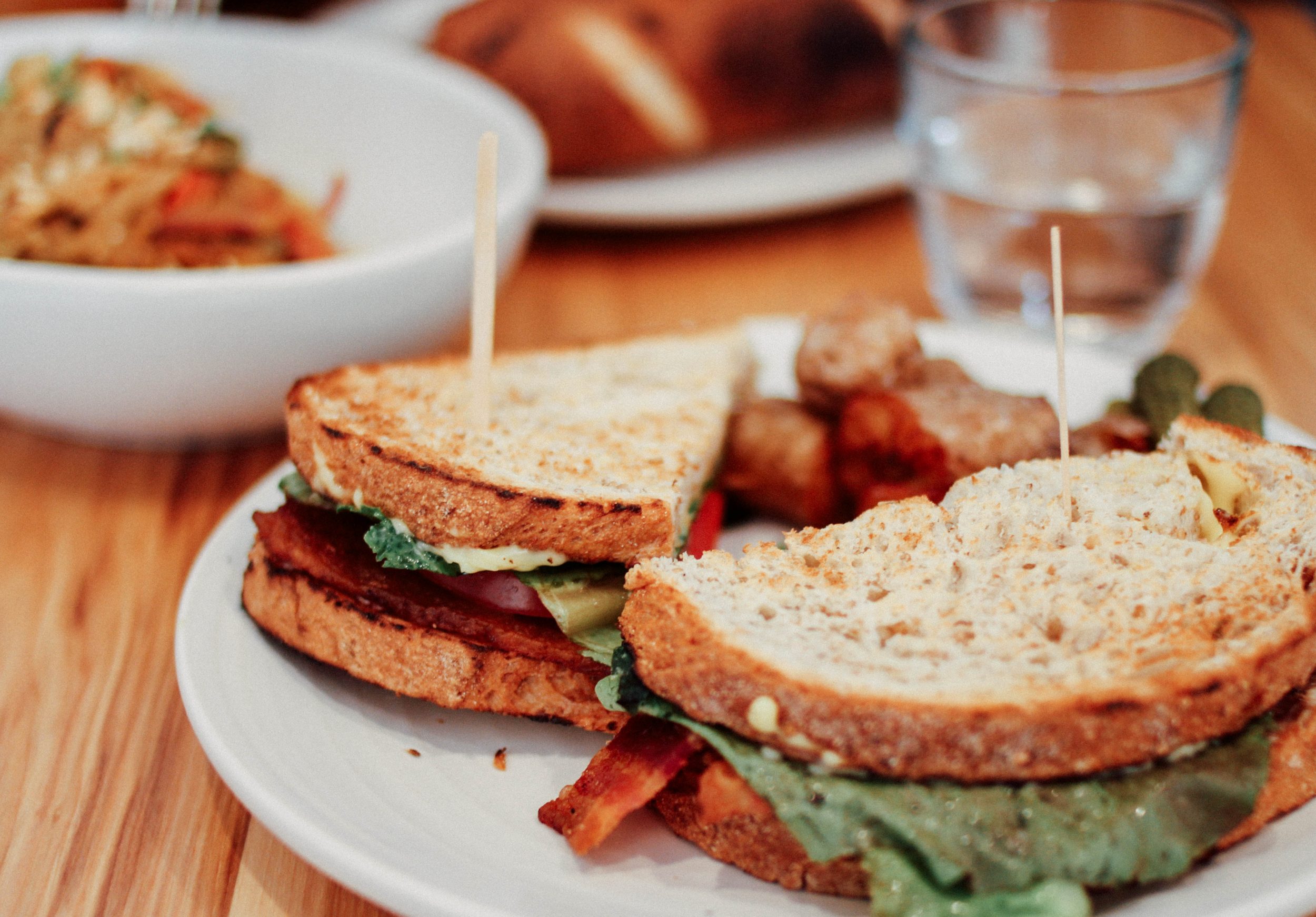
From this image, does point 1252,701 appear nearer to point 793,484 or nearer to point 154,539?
point 793,484

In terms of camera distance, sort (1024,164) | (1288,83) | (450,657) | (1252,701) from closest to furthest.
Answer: (1252,701) < (450,657) < (1024,164) < (1288,83)

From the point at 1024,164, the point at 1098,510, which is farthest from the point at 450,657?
the point at 1024,164

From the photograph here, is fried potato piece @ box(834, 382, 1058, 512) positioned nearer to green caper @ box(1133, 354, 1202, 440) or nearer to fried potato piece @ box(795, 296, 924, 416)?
fried potato piece @ box(795, 296, 924, 416)

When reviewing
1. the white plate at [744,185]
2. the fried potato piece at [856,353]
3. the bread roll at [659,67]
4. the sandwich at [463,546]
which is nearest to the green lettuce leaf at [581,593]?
the sandwich at [463,546]

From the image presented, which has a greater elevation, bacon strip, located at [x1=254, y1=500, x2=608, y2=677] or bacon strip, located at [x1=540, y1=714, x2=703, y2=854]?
bacon strip, located at [x1=540, y1=714, x2=703, y2=854]

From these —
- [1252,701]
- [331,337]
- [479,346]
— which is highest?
[1252,701]

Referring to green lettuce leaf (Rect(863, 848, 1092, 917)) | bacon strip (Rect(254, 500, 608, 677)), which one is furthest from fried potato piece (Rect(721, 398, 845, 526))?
green lettuce leaf (Rect(863, 848, 1092, 917))
